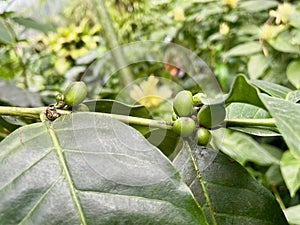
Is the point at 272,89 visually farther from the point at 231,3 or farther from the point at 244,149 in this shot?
the point at 231,3

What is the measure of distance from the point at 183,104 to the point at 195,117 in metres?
0.02

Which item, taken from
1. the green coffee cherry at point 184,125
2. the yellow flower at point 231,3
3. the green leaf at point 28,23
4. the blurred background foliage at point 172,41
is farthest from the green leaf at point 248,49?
the green coffee cherry at point 184,125

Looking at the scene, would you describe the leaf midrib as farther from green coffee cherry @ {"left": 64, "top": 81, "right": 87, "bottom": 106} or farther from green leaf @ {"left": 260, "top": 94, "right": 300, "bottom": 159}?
green leaf @ {"left": 260, "top": 94, "right": 300, "bottom": 159}

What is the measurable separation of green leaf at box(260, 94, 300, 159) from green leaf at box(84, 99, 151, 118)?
0.16 m

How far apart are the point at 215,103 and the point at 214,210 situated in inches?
4.3

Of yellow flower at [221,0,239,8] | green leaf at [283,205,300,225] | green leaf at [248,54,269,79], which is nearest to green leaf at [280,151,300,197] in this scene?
green leaf at [283,205,300,225]

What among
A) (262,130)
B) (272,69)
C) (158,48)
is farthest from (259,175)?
(262,130)

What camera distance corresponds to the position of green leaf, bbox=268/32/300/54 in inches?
46.1

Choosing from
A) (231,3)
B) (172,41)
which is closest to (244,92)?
(231,3)

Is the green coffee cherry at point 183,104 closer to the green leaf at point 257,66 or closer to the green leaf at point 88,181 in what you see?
the green leaf at point 88,181

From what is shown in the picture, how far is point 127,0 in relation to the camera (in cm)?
258

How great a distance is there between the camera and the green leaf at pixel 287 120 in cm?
31

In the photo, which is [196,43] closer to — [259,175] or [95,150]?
Answer: [259,175]

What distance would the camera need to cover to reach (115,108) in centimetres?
48
